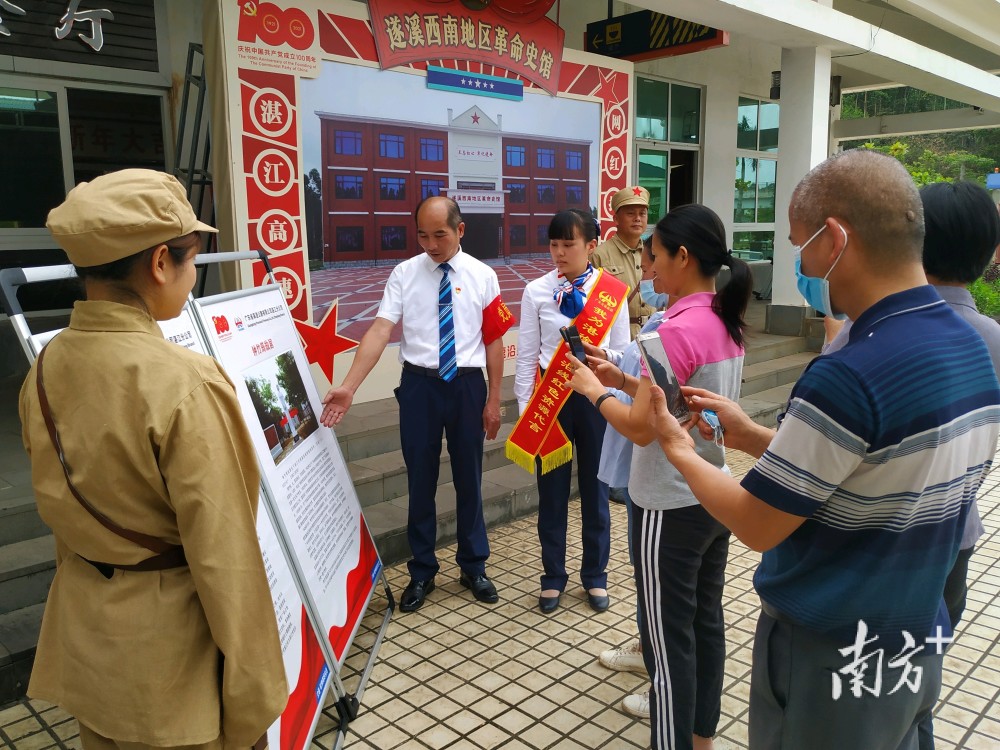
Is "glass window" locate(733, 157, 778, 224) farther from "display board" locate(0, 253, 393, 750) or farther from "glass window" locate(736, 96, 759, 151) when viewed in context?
"display board" locate(0, 253, 393, 750)

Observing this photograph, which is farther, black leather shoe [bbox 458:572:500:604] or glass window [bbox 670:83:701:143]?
glass window [bbox 670:83:701:143]

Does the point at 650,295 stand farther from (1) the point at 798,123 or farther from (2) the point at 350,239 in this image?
(1) the point at 798,123

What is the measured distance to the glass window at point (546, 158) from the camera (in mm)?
6438

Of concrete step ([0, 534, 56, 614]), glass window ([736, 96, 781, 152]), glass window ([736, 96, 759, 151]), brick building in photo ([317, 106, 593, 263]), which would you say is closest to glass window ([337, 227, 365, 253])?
brick building in photo ([317, 106, 593, 263])

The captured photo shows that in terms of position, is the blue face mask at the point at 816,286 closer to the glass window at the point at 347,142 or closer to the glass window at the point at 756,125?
the glass window at the point at 347,142

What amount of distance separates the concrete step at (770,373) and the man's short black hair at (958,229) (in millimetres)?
5001

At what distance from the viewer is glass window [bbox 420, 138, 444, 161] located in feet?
18.4

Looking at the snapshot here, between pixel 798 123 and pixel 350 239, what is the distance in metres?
5.31

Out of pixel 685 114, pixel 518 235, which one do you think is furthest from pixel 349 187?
pixel 685 114

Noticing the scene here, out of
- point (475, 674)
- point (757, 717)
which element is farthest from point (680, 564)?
point (475, 674)

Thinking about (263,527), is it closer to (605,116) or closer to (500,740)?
(500,740)

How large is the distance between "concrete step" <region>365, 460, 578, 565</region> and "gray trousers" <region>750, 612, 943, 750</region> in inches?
102

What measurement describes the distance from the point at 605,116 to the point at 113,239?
6112mm

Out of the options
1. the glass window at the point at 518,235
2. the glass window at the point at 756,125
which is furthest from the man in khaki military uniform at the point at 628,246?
the glass window at the point at 756,125
